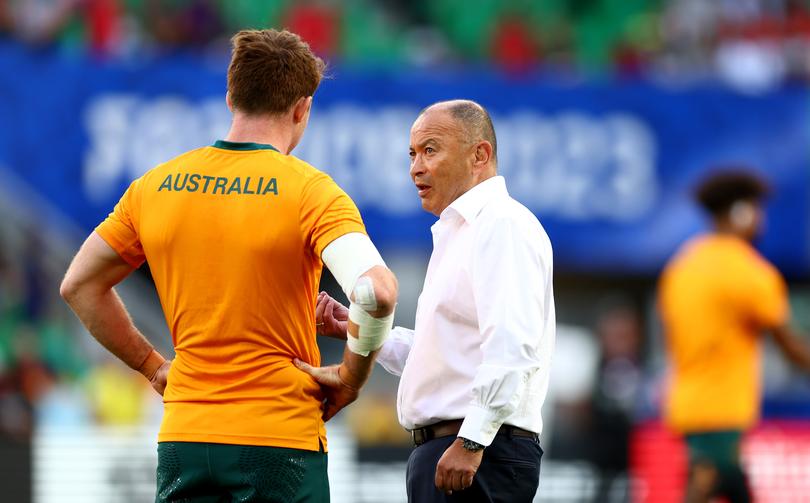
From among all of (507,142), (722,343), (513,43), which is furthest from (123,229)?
(513,43)

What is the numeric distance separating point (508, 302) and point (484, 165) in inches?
25.5

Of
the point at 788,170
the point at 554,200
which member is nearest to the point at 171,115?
the point at 554,200

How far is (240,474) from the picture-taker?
393 cm

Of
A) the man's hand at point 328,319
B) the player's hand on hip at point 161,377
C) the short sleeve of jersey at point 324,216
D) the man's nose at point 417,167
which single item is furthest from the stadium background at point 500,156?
the short sleeve of jersey at point 324,216

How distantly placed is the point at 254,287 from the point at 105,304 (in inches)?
23.1

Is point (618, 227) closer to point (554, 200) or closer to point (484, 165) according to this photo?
point (554, 200)

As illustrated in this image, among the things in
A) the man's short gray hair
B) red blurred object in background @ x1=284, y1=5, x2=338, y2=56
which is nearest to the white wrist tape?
the man's short gray hair

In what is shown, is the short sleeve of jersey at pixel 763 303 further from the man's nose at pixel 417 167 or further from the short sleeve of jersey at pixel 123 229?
the short sleeve of jersey at pixel 123 229

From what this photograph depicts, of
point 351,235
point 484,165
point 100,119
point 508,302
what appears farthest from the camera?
point 100,119

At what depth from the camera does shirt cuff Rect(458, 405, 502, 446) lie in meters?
4.18

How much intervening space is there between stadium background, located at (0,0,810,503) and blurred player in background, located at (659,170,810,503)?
3426mm

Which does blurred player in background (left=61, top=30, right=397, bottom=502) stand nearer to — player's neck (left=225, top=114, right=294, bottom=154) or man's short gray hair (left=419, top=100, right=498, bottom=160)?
player's neck (left=225, top=114, right=294, bottom=154)

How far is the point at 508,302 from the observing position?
13.9 feet

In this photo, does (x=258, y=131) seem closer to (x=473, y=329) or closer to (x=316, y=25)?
(x=473, y=329)
